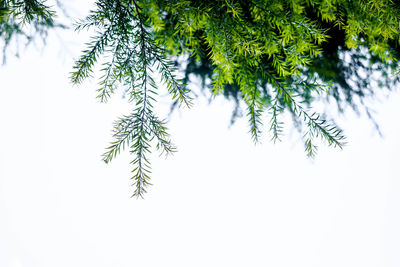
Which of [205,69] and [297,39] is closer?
[297,39]

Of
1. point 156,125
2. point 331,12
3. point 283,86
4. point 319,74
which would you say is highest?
point 319,74

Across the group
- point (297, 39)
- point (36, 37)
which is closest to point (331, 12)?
point (297, 39)

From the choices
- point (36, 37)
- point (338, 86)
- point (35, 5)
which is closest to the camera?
point (35, 5)

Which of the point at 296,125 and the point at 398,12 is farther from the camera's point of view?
the point at 296,125

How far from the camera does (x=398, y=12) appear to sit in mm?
411

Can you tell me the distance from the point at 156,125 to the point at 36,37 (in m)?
0.64

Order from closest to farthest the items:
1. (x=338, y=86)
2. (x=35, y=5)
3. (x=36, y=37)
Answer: (x=35, y=5) < (x=36, y=37) < (x=338, y=86)

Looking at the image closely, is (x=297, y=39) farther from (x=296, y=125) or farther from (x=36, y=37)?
(x=36, y=37)

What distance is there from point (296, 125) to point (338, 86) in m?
0.22

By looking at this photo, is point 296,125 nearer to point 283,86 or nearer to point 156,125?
point 283,86

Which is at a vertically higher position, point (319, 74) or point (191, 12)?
point (319, 74)

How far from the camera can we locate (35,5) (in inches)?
13.6

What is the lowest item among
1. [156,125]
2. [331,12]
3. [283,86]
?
[156,125]

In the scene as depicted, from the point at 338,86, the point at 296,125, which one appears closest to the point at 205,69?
the point at 296,125
